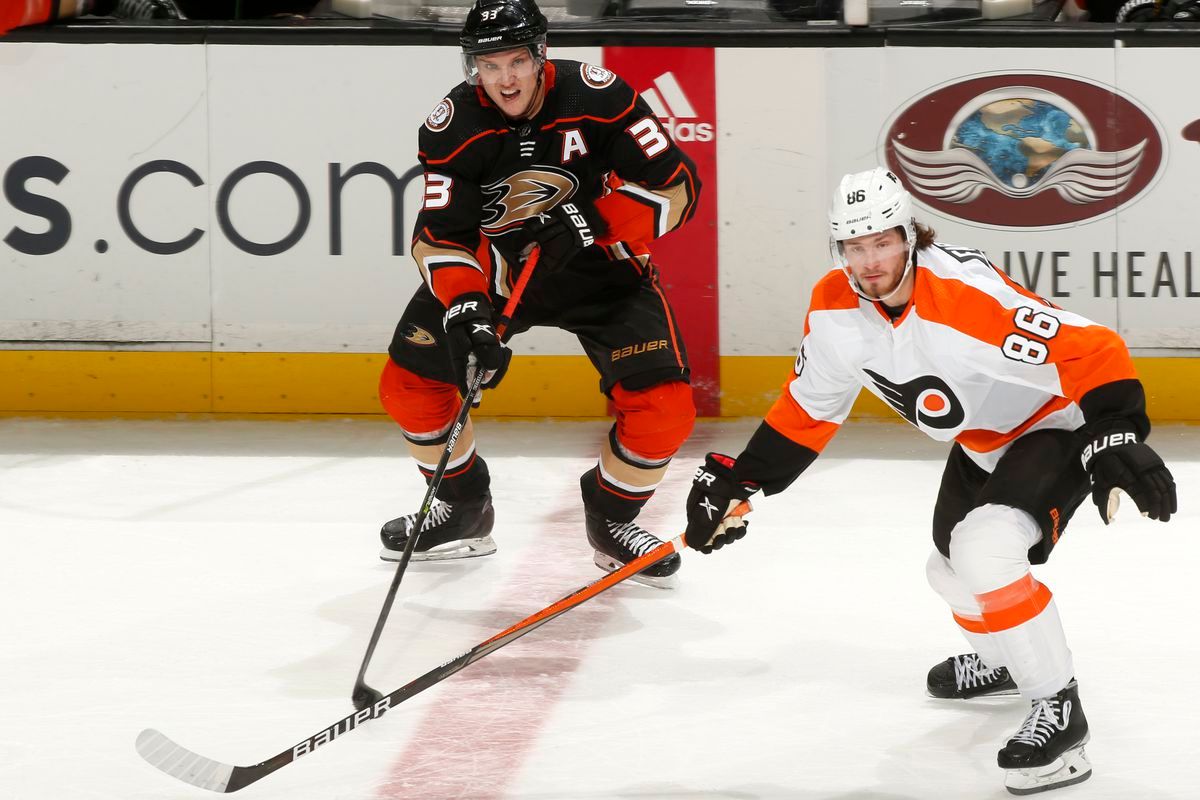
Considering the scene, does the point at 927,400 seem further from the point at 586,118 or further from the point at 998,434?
the point at 586,118

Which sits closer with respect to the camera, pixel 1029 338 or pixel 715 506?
pixel 1029 338

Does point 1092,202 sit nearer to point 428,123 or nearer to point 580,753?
point 428,123

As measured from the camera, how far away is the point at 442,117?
3320 millimetres

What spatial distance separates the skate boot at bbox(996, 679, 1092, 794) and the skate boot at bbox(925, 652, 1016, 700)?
0.31 m

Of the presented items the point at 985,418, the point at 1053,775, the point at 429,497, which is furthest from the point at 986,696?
the point at 429,497

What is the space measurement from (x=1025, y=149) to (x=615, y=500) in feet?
7.00

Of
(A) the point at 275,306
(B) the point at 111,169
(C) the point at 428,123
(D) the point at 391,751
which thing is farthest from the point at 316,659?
(B) the point at 111,169

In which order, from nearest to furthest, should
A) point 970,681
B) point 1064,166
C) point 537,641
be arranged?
point 970,681
point 537,641
point 1064,166

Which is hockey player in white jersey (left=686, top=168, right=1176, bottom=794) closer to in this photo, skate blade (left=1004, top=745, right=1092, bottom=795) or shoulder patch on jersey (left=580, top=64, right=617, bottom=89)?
skate blade (left=1004, top=745, right=1092, bottom=795)

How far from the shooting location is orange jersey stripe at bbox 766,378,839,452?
2564 mm

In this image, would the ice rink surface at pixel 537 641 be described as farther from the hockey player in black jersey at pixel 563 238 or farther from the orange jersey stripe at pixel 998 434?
the orange jersey stripe at pixel 998 434

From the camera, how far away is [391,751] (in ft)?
8.19

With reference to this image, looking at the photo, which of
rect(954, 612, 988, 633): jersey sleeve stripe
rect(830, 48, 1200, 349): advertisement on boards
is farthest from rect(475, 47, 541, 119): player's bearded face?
rect(830, 48, 1200, 349): advertisement on boards

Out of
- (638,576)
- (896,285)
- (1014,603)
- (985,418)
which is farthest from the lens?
(638,576)
